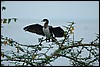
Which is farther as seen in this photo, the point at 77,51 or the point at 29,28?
the point at 29,28

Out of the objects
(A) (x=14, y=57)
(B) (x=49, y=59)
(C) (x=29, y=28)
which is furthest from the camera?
(C) (x=29, y=28)

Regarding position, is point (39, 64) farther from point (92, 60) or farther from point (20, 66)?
point (92, 60)

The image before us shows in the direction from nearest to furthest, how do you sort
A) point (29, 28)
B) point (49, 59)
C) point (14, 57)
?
point (49, 59) → point (14, 57) → point (29, 28)

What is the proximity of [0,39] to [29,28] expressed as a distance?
1.02 m

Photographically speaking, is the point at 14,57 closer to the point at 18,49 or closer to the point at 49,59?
the point at 18,49

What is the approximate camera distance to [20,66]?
2.17m

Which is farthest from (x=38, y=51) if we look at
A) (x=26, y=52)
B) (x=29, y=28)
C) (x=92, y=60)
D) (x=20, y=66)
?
(x=29, y=28)

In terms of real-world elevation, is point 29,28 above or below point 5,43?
below

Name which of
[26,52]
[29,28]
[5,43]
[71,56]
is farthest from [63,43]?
[29,28]

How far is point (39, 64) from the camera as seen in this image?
2164 mm

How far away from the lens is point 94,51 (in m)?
2.23

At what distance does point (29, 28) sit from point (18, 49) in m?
0.93

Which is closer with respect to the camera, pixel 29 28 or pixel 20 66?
pixel 20 66

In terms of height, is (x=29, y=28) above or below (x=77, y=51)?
below
